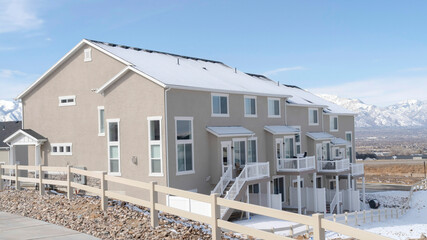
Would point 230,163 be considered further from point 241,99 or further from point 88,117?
point 88,117

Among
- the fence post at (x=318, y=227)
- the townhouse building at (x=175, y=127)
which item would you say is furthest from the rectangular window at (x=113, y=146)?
the fence post at (x=318, y=227)

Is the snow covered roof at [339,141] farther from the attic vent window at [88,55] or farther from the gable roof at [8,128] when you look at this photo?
the gable roof at [8,128]

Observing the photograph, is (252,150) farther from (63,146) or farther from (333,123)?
(333,123)

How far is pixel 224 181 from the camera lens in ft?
83.6

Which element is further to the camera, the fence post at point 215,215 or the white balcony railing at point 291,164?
the white balcony railing at point 291,164

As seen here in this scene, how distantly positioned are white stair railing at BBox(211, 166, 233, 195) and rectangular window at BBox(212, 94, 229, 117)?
3.31 meters

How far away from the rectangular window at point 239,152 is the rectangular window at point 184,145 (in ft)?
11.2

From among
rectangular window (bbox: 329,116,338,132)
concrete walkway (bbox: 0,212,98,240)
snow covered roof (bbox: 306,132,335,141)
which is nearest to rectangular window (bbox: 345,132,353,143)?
rectangular window (bbox: 329,116,338,132)

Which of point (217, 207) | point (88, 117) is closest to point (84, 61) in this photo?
point (88, 117)

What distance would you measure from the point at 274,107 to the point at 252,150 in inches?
174

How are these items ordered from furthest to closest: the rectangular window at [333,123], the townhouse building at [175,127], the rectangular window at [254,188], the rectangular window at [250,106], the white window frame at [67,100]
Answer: the rectangular window at [333,123] → the white window frame at [67,100] → the rectangular window at [250,106] → the rectangular window at [254,188] → the townhouse building at [175,127]

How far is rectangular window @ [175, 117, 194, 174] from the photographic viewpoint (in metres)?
24.0

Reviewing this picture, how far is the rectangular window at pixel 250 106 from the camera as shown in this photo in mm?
29469

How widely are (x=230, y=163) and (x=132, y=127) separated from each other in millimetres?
5956
